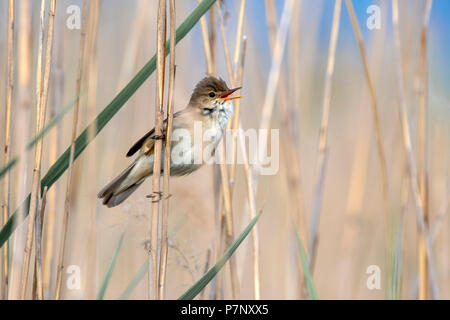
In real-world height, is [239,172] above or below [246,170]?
above

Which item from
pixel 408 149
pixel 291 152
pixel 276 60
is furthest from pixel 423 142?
pixel 276 60

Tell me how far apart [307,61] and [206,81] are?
2.33 feet

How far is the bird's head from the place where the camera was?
7.13 ft

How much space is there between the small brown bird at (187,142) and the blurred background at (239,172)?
0.08 meters

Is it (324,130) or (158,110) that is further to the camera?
(324,130)

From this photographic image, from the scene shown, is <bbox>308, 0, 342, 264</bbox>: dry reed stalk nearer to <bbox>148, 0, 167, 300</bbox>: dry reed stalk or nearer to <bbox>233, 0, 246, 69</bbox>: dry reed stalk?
<bbox>233, 0, 246, 69</bbox>: dry reed stalk

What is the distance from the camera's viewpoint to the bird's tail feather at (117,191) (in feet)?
6.94

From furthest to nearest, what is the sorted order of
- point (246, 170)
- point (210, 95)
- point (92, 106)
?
point (210, 95), point (92, 106), point (246, 170)

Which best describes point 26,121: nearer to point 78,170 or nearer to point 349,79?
point 78,170

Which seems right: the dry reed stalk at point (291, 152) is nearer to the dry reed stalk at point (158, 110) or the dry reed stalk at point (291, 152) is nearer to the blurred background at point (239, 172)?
the blurred background at point (239, 172)

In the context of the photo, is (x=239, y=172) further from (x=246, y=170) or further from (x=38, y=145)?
(x=38, y=145)

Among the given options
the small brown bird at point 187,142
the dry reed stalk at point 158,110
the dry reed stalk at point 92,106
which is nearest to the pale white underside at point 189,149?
the small brown bird at point 187,142

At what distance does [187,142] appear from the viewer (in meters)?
2.19

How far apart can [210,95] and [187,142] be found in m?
0.21
